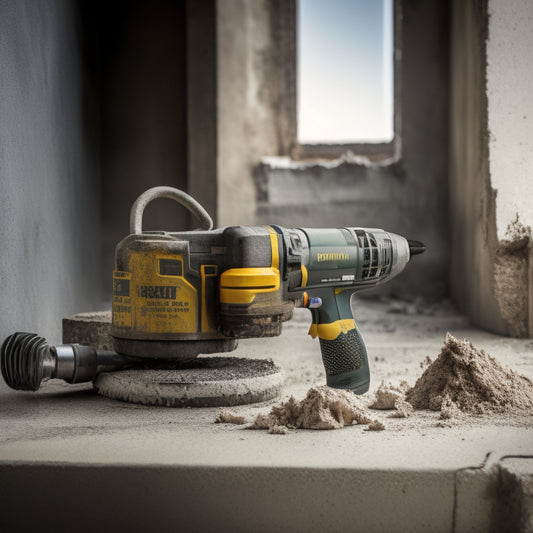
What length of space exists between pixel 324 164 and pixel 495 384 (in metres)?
3.06

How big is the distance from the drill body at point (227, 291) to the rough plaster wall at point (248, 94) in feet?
8.28

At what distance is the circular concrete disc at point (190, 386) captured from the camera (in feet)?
6.20

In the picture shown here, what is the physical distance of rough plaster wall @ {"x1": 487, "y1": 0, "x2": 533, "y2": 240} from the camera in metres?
3.25

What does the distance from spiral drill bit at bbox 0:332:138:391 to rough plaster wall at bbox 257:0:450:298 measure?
2.74m

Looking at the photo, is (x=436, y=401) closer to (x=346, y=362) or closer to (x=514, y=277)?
(x=346, y=362)

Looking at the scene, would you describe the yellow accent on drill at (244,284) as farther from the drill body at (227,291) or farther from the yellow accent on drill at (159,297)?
the yellow accent on drill at (159,297)

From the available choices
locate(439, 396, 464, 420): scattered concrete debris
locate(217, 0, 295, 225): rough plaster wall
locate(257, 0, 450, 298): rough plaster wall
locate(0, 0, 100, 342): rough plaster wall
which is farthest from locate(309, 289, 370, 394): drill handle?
locate(257, 0, 450, 298): rough plaster wall

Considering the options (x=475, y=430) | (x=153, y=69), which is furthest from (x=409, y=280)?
(x=475, y=430)

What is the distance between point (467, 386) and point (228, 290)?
738 millimetres

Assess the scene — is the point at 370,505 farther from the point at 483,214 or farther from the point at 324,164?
the point at 324,164

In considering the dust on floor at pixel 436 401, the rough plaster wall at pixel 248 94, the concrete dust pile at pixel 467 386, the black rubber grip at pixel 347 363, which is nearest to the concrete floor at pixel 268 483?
the dust on floor at pixel 436 401

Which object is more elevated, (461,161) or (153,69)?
(153,69)

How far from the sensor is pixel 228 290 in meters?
1.90

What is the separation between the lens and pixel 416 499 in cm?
136
